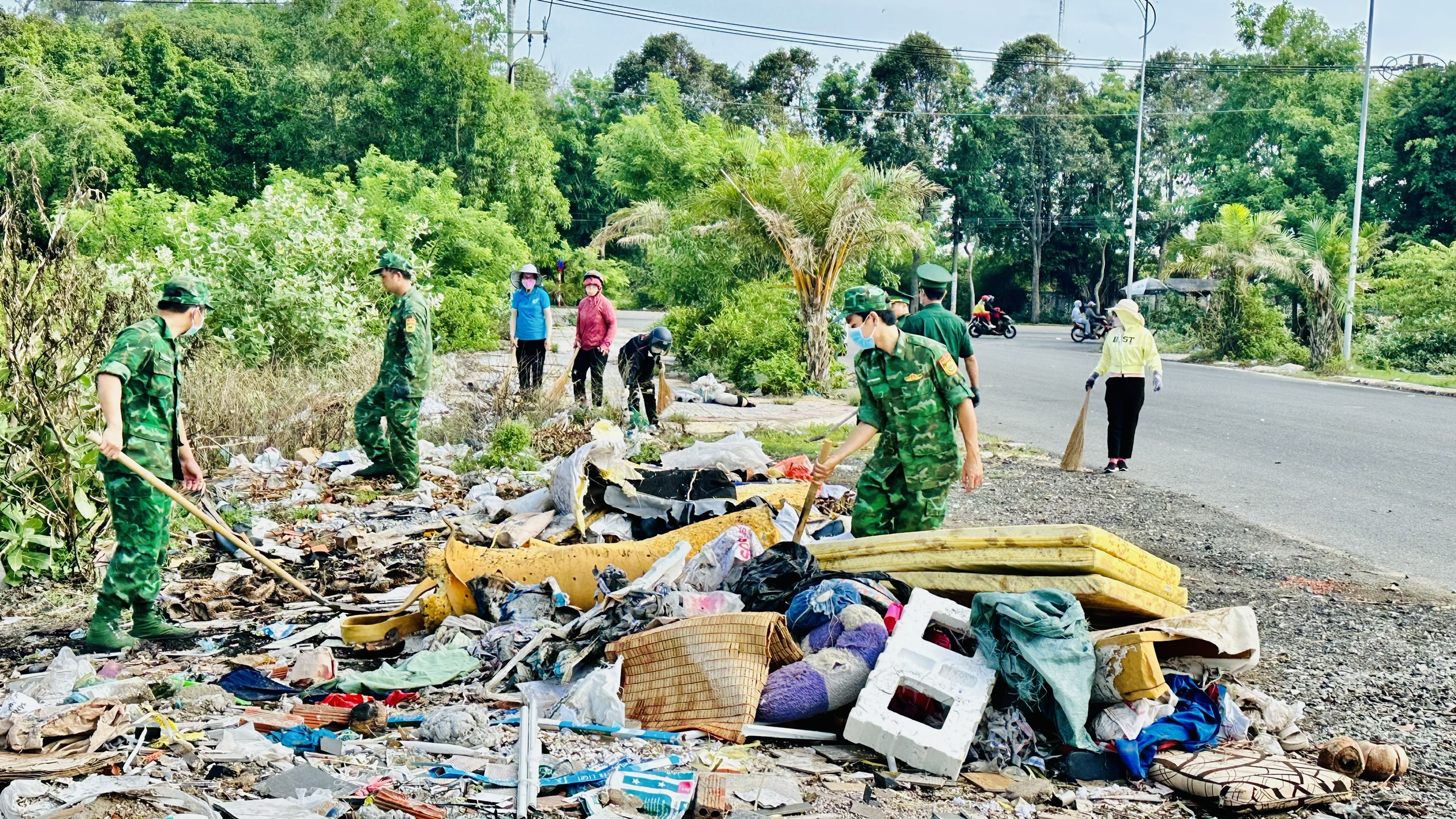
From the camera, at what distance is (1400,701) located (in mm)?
4418

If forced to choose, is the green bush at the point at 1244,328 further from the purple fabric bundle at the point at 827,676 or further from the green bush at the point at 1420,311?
the purple fabric bundle at the point at 827,676

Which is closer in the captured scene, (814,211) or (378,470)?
(378,470)

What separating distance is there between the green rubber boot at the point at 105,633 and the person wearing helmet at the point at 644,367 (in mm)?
6560

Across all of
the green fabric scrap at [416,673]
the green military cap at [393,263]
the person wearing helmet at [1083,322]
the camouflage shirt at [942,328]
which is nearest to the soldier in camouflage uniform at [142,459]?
the green fabric scrap at [416,673]

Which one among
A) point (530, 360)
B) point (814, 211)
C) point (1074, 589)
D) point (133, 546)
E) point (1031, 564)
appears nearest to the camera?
Result: point (1074, 589)

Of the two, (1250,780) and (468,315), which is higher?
(468,315)

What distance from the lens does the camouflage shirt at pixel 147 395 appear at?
5.16 meters

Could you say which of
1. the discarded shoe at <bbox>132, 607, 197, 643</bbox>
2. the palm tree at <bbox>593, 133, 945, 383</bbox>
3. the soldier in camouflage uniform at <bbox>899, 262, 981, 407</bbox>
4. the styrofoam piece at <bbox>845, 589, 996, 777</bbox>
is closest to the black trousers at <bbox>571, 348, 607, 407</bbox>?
the soldier in camouflage uniform at <bbox>899, 262, 981, 407</bbox>

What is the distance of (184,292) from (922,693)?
3858mm

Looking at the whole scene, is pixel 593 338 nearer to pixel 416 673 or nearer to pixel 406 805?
pixel 416 673

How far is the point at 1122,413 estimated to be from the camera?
983cm

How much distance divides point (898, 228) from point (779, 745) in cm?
1423

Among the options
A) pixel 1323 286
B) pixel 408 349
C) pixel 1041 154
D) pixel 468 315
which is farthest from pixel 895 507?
pixel 1041 154

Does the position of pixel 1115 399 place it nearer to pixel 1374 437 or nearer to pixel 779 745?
pixel 1374 437
